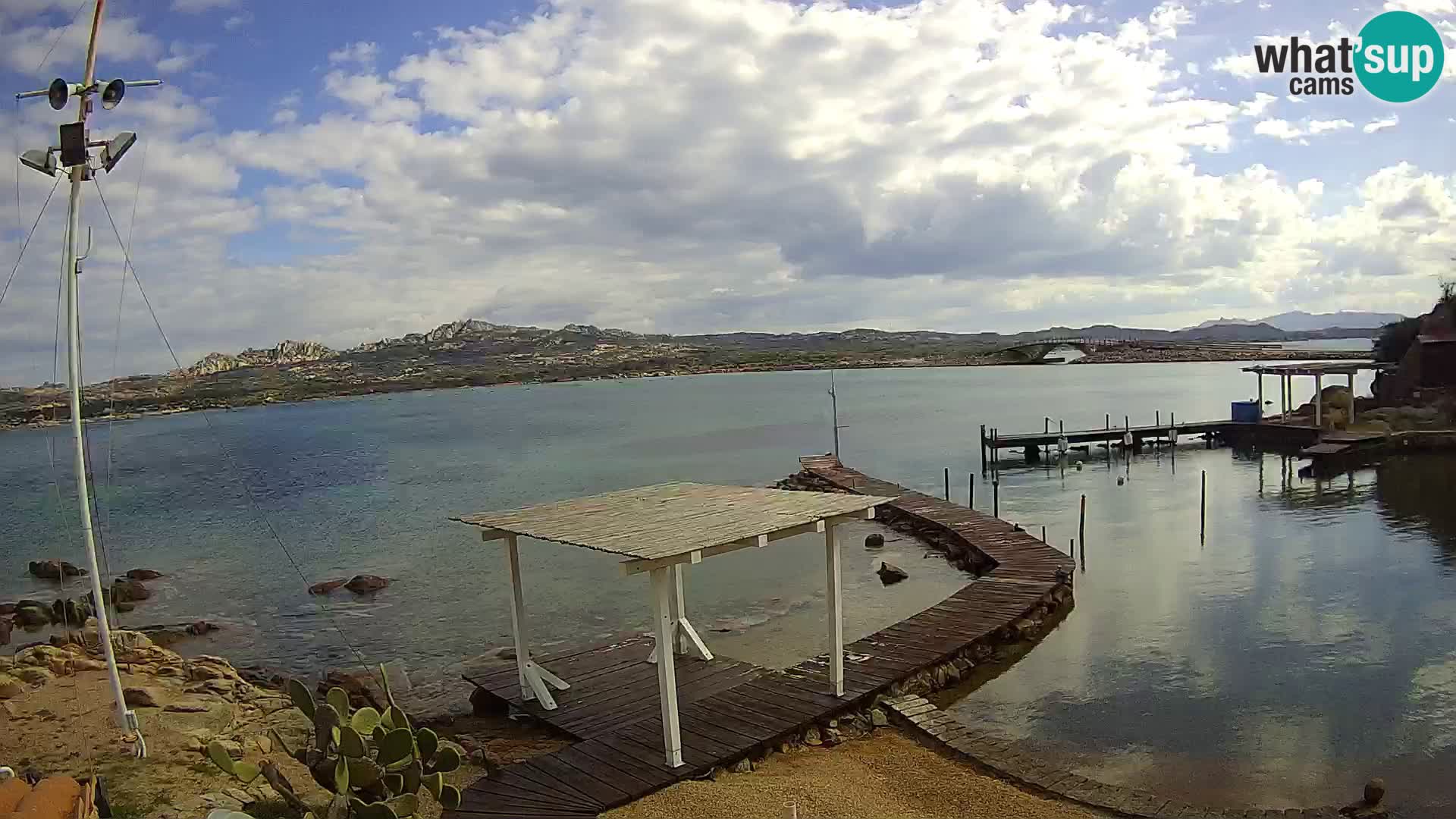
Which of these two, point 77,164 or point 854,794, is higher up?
point 77,164

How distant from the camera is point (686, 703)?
11.2 m

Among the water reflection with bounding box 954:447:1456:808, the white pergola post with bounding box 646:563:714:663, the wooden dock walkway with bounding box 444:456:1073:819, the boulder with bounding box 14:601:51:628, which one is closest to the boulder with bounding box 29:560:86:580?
the boulder with bounding box 14:601:51:628

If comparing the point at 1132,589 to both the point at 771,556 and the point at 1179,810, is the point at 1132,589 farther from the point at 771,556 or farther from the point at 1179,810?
the point at 1179,810

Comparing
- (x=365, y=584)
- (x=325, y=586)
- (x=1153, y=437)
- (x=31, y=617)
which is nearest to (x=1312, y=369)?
(x=1153, y=437)

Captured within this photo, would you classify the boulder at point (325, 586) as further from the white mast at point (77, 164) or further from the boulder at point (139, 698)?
the white mast at point (77, 164)

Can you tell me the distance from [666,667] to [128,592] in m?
21.3

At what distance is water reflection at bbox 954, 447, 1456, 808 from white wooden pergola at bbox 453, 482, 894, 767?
3755 mm

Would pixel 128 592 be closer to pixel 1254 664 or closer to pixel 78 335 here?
pixel 78 335

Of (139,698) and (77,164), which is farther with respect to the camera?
(139,698)

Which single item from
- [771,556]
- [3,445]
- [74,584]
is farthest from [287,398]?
[771,556]

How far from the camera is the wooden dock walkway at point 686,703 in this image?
9.08 metres

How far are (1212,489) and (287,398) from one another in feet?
413

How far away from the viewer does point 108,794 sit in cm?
879

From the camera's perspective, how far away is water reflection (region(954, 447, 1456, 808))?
10.7 metres
